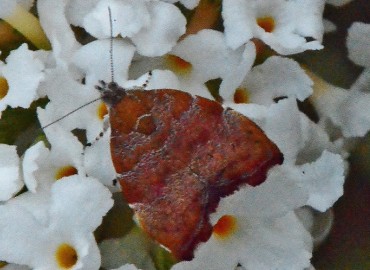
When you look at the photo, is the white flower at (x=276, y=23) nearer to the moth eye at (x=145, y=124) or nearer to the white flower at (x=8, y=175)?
the moth eye at (x=145, y=124)

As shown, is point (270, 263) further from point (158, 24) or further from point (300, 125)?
point (158, 24)

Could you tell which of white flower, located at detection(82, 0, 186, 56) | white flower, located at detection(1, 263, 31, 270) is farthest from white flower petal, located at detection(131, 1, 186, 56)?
white flower, located at detection(1, 263, 31, 270)

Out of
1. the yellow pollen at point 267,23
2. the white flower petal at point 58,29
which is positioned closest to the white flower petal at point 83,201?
the white flower petal at point 58,29

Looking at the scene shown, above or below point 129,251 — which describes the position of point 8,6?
above

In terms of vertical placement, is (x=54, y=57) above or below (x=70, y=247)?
above

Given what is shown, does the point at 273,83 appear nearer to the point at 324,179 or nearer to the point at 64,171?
the point at 324,179

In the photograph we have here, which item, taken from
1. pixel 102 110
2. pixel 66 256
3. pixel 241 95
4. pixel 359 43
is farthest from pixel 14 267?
pixel 359 43

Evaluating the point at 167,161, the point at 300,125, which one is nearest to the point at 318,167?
the point at 300,125
